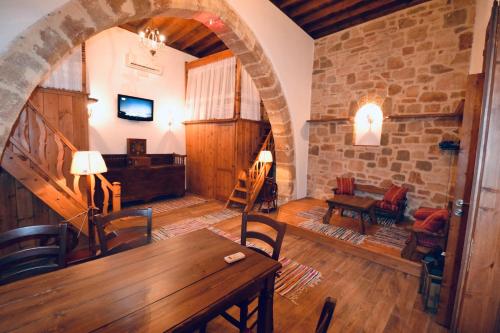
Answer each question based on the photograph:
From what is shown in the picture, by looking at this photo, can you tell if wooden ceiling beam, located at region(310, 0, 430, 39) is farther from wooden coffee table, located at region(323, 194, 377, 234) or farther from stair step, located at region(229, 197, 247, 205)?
stair step, located at region(229, 197, 247, 205)

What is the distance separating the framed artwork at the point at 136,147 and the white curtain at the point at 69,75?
56.9 inches

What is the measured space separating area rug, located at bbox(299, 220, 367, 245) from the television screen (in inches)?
176

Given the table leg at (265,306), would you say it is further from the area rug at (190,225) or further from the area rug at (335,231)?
the area rug at (190,225)

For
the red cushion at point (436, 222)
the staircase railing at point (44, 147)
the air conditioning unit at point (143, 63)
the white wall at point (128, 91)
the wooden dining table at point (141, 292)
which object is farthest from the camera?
the air conditioning unit at point (143, 63)

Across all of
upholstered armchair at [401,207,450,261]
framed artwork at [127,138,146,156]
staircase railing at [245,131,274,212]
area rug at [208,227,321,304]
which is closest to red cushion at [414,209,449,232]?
upholstered armchair at [401,207,450,261]

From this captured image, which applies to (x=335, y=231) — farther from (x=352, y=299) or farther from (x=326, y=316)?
(x=326, y=316)

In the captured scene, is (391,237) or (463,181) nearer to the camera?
(463,181)

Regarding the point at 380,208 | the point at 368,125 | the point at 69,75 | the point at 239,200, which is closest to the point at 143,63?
the point at 69,75

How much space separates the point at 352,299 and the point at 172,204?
162 inches

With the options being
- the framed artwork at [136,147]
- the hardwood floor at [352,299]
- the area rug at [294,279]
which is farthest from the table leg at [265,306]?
the framed artwork at [136,147]

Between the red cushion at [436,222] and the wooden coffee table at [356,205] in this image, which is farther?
the wooden coffee table at [356,205]

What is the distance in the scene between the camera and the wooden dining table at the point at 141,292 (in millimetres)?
899

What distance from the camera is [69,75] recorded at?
13.2 feet

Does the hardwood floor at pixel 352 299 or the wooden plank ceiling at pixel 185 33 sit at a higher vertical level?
the wooden plank ceiling at pixel 185 33
